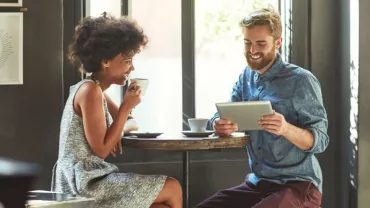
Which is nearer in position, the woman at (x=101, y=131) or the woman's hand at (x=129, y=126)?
the woman at (x=101, y=131)

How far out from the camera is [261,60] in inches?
117

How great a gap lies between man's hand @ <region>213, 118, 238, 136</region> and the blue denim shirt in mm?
210

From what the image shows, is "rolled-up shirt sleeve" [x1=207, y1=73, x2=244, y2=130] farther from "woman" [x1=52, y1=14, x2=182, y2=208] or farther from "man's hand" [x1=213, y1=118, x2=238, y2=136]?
"woman" [x1=52, y1=14, x2=182, y2=208]

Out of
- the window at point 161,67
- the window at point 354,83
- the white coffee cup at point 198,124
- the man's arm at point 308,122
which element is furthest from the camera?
the window at point 161,67

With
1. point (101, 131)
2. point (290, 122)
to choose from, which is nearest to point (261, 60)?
point (290, 122)

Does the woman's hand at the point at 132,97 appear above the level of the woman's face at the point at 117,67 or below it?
below

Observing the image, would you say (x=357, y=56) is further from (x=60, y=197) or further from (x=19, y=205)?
(x=19, y=205)

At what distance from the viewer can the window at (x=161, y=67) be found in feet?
11.6

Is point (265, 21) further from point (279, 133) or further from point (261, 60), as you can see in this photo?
point (279, 133)

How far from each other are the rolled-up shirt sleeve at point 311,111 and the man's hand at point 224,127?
0.99 feet

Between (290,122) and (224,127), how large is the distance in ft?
1.04

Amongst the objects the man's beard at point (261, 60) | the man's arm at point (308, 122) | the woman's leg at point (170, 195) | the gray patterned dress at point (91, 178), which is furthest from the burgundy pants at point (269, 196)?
the man's beard at point (261, 60)

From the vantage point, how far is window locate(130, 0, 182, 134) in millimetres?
3523

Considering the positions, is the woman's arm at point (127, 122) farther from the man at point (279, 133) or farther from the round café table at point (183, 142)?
the man at point (279, 133)
